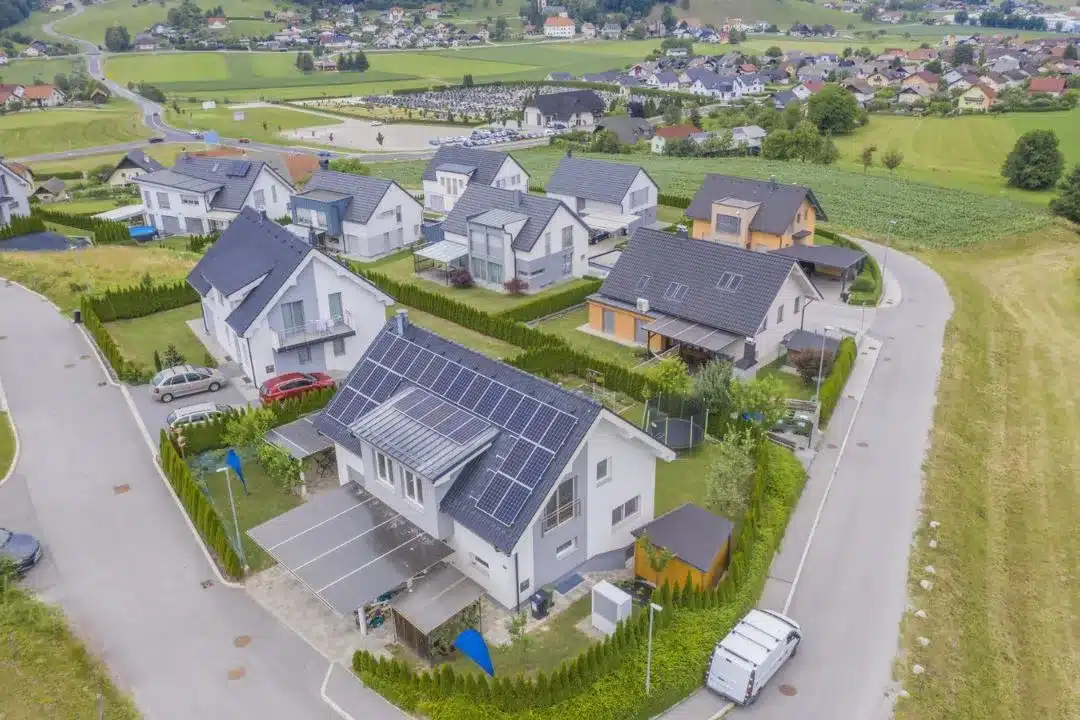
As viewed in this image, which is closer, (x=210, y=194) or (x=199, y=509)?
(x=199, y=509)

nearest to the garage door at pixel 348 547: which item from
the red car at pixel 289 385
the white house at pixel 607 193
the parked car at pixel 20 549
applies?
the parked car at pixel 20 549

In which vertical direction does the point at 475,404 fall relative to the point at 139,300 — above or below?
above

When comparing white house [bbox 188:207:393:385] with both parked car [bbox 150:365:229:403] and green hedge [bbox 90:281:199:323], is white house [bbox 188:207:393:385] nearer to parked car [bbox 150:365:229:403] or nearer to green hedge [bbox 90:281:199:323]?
parked car [bbox 150:365:229:403]

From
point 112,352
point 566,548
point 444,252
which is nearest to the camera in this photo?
point 566,548

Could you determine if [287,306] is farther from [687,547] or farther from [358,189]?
[358,189]

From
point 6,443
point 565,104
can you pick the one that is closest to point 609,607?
point 6,443

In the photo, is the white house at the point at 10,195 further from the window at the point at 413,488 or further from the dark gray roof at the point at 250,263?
the window at the point at 413,488

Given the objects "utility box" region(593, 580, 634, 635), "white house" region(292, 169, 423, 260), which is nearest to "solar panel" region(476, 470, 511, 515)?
"utility box" region(593, 580, 634, 635)
